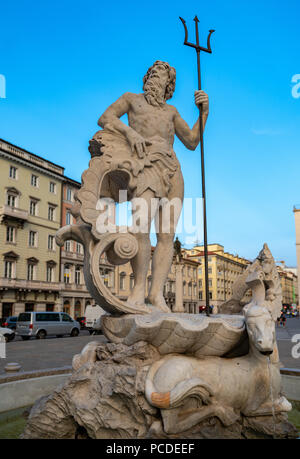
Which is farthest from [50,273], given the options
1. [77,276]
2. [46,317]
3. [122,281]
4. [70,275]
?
[46,317]

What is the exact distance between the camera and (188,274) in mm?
50406

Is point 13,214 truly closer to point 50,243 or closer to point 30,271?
point 30,271

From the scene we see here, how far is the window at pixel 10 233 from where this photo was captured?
3141 centimetres

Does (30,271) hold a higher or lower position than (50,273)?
higher

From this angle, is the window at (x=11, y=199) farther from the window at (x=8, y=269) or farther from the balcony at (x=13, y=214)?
the window at (x=8, y=269)

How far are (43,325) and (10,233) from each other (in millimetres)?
14016

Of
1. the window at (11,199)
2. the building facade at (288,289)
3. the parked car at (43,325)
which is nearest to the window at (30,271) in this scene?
the window at (11,199)

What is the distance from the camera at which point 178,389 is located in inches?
107

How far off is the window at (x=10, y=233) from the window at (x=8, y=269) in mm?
1903

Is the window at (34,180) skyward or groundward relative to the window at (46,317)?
skyward

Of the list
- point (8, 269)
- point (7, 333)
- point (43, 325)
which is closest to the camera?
point (7, 333)
